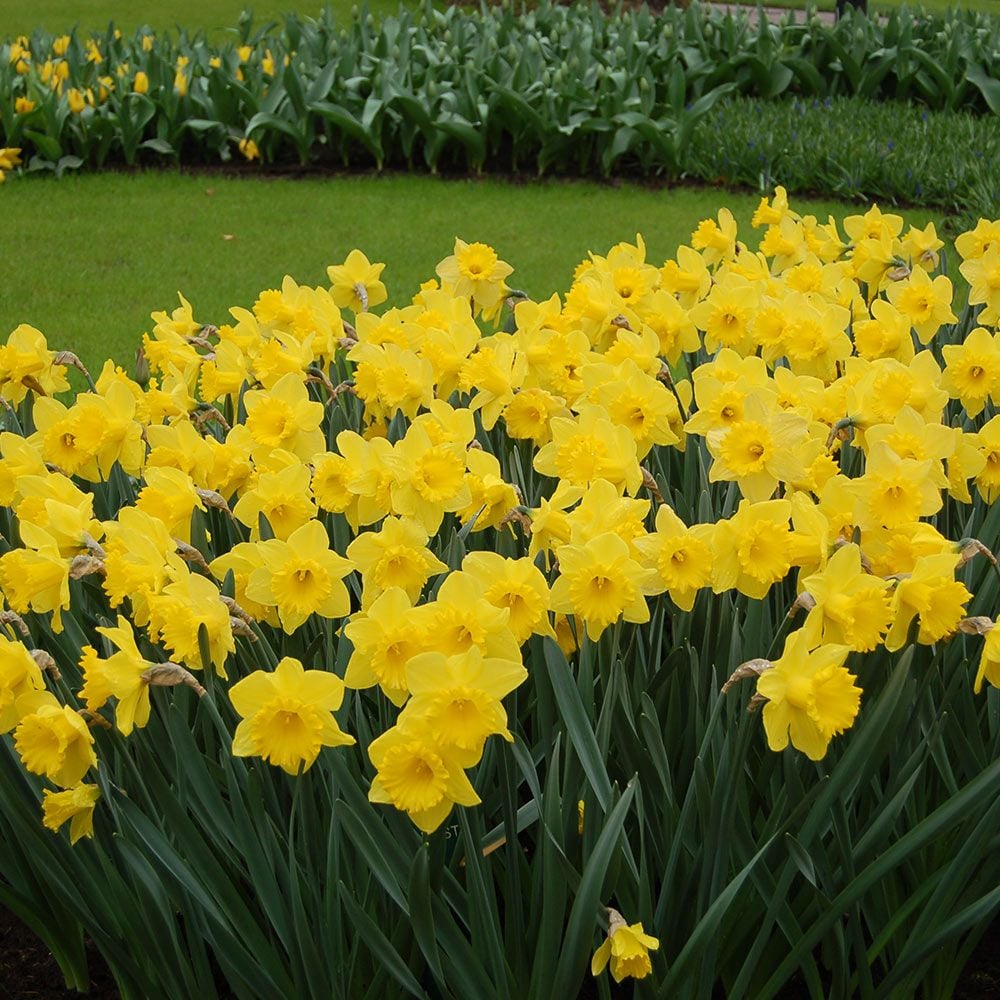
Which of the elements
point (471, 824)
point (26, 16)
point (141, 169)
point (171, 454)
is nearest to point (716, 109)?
point (141, 169)

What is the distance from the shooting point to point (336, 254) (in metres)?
6.42

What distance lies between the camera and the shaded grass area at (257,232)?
573 centimetres

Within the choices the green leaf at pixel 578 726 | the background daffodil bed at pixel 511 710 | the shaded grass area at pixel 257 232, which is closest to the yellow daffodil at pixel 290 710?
the background daffodil bed at pixel 511 710

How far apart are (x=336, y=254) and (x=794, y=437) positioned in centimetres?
486

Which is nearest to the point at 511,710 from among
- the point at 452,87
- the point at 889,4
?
the point at 452,87

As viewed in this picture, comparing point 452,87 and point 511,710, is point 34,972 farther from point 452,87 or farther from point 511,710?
point 452,87

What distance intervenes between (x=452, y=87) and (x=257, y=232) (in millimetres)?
1968

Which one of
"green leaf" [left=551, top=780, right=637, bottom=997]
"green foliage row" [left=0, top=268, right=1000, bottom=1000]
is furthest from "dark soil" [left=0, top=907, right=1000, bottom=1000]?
"green leaf" [left=551, top=780, right=637, bottom=997]

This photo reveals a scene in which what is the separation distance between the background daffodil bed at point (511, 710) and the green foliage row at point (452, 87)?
583 centimetres

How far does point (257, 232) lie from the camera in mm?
6746

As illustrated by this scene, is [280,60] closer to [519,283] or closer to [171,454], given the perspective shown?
[519,283]

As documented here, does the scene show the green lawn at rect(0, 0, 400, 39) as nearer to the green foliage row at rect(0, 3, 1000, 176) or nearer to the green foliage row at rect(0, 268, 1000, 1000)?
the green foliage row at rect(0, 3, 1000, 176)

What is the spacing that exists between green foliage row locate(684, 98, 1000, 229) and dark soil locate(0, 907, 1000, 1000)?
567 centimetres

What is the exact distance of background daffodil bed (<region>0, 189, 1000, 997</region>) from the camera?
1.48m
